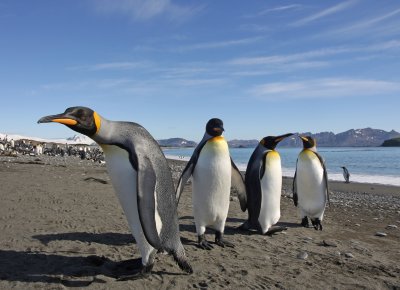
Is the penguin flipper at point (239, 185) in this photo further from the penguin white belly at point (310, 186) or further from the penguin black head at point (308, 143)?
the penguin black head at point (308, 143)

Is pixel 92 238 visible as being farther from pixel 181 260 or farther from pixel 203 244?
pixel 181 260

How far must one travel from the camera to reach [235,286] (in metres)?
3.71

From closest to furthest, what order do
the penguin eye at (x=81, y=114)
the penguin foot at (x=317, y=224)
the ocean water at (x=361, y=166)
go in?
the penguin eye at (x=81, y=114)
the penguin foot at (x=317, y=224)
the ocean water at (x=361, y=166)

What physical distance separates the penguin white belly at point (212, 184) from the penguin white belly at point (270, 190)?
3.64 ft

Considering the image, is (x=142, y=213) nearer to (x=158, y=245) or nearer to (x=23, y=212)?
(x=158, y=245)

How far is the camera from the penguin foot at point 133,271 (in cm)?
371

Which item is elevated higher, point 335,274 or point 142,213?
point 142,213

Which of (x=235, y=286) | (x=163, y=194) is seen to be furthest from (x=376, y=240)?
(x=163, y=194)

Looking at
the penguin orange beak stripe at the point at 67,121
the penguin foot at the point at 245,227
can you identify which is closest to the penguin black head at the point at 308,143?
the penguin foot at the point at 245,227

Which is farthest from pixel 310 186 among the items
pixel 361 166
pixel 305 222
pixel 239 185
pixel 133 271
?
pixel 361 166

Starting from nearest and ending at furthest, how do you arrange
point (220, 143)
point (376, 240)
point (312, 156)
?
1. point (220, 143)
2. point (376, 240)
3. point (312, 156)

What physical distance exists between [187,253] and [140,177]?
1660 millimetres

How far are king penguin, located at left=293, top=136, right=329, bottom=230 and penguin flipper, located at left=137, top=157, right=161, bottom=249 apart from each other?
4.43 metres

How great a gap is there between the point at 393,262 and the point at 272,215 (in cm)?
203
